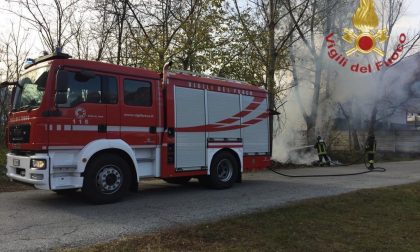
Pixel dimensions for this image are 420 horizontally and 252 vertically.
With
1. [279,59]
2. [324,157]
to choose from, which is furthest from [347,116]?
[279,59]

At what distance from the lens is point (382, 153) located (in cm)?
2681

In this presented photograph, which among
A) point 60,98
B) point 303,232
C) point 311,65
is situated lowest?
point 303,232

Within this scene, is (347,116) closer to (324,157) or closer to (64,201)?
(324,157)

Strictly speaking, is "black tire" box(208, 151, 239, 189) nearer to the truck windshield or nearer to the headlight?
the headlight

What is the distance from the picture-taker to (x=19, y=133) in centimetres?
823

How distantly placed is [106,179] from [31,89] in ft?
7.19

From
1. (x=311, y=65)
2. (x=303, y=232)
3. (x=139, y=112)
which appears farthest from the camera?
(x=311, y=65)

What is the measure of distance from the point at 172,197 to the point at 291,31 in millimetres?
11391

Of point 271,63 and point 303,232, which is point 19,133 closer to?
point 303,232

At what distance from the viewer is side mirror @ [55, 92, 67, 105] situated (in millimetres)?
7773

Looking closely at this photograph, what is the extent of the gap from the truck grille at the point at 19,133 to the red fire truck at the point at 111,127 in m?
0.02

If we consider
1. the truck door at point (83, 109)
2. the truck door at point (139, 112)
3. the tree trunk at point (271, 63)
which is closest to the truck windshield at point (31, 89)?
the truck door at point (83, 109)

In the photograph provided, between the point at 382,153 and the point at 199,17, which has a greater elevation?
the point at 199,17

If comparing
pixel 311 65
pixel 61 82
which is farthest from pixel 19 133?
pixel 311 65
